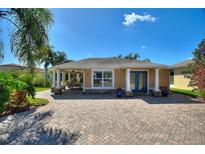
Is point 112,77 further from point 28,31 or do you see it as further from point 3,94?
point 28,31

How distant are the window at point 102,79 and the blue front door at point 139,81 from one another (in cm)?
253

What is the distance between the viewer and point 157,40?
1617 cm

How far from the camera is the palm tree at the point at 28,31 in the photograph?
600cm

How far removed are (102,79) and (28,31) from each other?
582 inches

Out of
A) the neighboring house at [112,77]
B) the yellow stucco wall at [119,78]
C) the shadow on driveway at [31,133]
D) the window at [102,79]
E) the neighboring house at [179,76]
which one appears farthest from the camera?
the neighboring house at [179,76]

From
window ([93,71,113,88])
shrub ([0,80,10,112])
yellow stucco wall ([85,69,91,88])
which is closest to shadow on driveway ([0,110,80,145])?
shrub ([0,80,10,112])

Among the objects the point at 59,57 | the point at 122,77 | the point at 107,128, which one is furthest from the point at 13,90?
the point at 59,57

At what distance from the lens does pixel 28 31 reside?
19.9 feet

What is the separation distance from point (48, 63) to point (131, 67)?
24739 millimetres

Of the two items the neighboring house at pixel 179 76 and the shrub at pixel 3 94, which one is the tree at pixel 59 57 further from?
the shrub at pixel 3 94

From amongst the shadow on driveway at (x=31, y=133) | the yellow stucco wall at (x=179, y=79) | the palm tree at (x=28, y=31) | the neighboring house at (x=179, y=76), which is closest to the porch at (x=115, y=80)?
the neighboring house at (x=179, y=76)

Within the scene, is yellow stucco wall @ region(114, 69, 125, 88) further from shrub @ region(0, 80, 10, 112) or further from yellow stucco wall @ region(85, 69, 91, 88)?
shrub @ region(0, 80, 10, 112)
